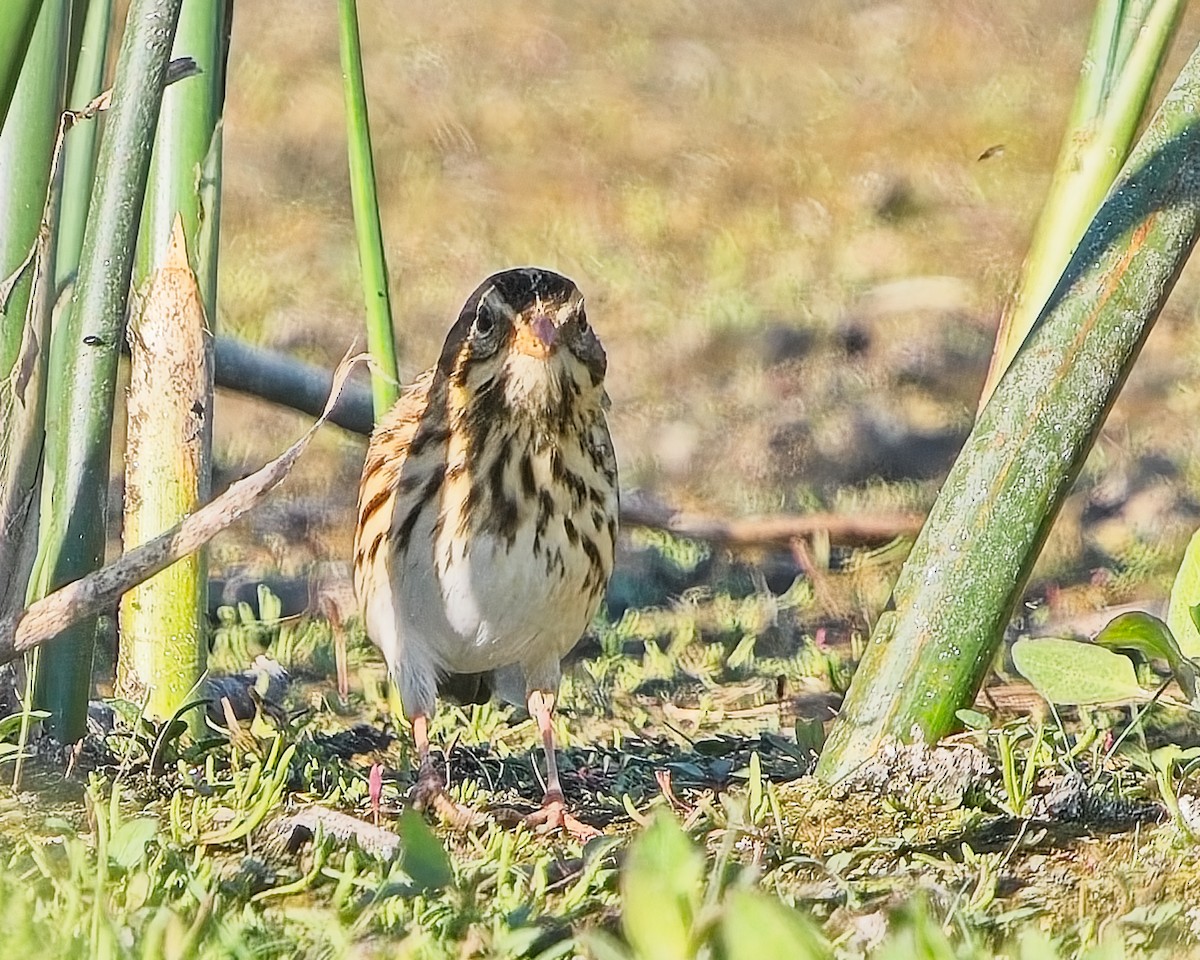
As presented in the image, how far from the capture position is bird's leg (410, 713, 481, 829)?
118 inches

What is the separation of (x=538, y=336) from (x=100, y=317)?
29.6 inches

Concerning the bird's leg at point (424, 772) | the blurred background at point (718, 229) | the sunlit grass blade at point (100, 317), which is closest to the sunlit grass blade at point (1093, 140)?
the bird's leg at point (424, 772)

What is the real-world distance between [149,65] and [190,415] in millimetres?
661

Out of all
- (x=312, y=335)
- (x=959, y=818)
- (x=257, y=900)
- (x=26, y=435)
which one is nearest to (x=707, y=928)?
(x=257, y=900)

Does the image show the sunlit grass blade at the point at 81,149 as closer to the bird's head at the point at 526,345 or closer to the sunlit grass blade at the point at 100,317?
the sunlit grass blade at the point at 100,317

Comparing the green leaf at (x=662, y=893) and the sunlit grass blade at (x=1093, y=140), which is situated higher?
the sunlit grass blade at (x=1093, y=140)

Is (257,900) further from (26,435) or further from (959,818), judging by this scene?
(959,818)

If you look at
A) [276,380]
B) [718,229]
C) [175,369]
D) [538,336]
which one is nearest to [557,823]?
[538,336]

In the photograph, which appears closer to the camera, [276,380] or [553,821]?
[553,821]

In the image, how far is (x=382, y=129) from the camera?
8000mm

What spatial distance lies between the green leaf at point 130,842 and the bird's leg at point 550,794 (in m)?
0.60

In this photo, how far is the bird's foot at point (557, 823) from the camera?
9.73ft

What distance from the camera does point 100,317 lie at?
2.80m

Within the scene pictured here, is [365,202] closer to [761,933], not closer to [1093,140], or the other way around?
[1093,140]
